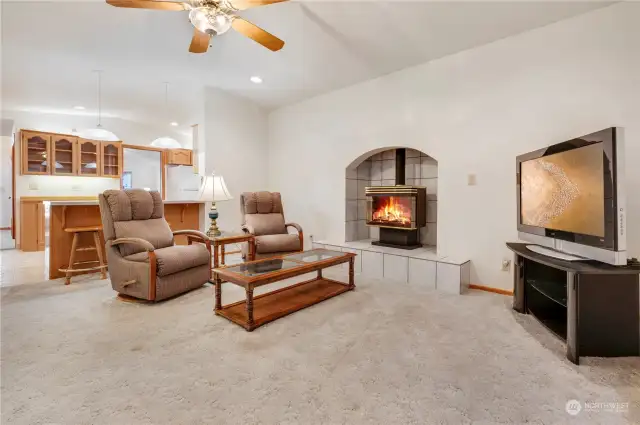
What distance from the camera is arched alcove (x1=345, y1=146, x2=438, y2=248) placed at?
13.7ft

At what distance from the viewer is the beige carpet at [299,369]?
4.59 feet

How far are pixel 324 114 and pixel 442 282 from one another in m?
2.91

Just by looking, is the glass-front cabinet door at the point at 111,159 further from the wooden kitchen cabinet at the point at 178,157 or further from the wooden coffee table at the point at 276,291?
the wooden coffee table at the point at 276,291

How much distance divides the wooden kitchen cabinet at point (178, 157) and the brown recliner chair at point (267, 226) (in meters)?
3.77

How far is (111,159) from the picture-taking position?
670cm

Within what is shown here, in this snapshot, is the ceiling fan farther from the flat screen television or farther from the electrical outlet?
the electrical outlet

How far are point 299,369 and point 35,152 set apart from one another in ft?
22.4

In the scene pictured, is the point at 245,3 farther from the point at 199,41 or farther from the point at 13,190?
the point at 13,190

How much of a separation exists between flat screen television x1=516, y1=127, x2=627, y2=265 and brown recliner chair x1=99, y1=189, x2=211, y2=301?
292 cm

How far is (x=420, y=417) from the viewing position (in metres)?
1.38

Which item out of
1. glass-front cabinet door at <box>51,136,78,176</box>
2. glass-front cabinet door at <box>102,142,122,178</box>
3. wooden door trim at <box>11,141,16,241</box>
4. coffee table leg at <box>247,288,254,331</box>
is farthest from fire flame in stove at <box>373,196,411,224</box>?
wooden door trim at <box>11,141,16,241</box>

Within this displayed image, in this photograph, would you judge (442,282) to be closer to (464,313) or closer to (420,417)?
(464,313)

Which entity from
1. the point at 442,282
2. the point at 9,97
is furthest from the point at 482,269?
the point at 9,97

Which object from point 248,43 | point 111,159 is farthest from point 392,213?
point 111,159
